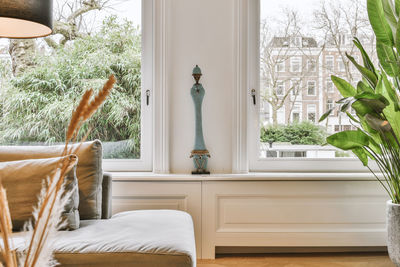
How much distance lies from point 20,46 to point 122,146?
1.17 meters

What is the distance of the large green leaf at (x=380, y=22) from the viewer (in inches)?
76.9

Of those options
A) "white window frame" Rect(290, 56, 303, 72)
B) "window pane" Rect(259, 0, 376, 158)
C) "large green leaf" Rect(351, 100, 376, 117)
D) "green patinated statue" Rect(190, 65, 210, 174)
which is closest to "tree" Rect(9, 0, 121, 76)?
"green patinated statue" Rect(190, 65, 210, 174)

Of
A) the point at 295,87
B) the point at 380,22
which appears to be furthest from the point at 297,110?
the point at 380,22

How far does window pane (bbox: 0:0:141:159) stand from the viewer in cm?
255

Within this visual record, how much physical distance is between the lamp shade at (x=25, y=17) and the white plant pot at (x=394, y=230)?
6.97 feet

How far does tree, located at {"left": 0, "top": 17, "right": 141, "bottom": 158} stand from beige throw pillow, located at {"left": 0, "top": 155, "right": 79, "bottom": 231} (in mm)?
942

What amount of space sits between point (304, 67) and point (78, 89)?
6.15 ft

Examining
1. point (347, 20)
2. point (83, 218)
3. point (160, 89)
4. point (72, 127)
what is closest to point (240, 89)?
point (160, 89)

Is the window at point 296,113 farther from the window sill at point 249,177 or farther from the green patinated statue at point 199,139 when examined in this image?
the green patinated statue at point 199,139

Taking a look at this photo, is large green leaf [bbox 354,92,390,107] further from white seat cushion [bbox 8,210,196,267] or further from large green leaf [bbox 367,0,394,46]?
white seat cushion [bbox 8,210,196,267]

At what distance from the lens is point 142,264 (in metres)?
1.30

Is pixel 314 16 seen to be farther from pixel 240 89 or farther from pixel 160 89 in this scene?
pixel 160 89

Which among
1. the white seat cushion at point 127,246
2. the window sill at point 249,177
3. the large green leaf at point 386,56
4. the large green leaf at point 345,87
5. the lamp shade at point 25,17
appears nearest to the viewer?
the lamp shade at point 25,17

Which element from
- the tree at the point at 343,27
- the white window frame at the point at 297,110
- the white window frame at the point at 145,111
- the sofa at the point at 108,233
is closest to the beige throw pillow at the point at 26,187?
the sofa at the point at 108,233
